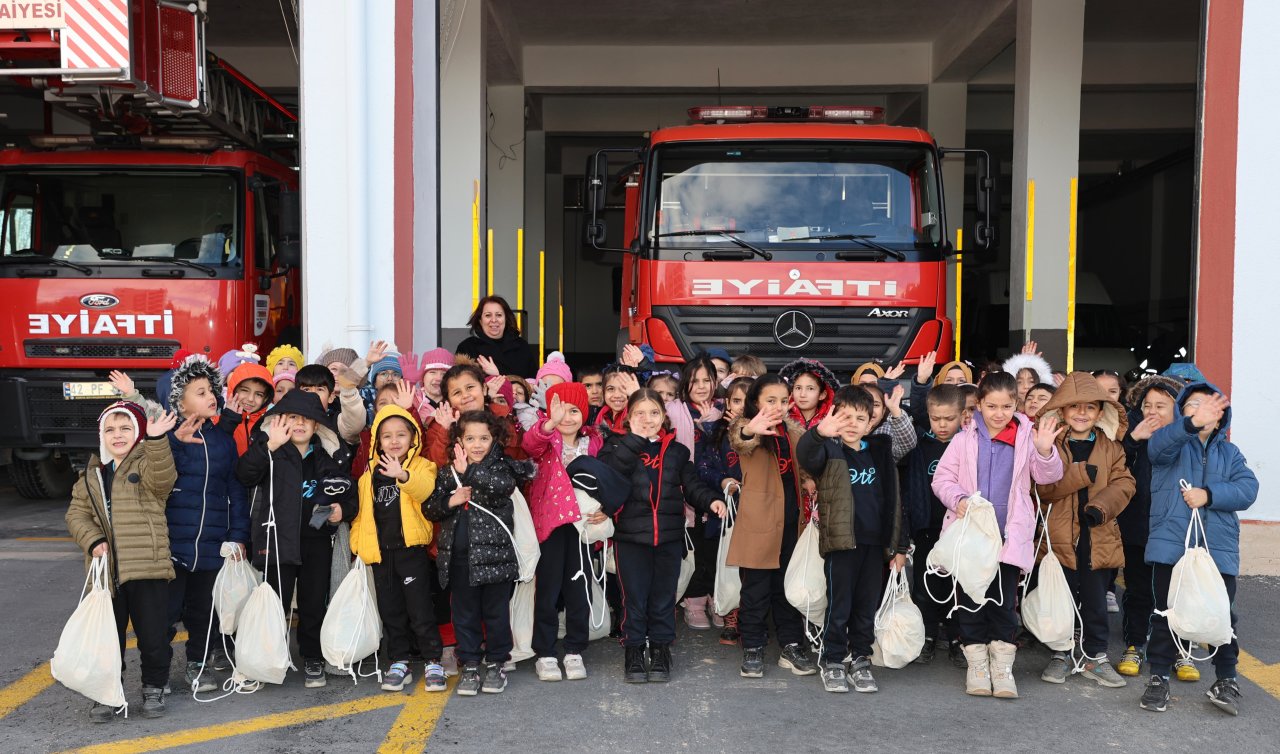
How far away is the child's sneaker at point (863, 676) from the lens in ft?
14.3

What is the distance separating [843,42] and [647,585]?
10.7 meters

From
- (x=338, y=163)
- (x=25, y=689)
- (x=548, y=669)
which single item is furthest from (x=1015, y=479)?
(x=338, y=163)

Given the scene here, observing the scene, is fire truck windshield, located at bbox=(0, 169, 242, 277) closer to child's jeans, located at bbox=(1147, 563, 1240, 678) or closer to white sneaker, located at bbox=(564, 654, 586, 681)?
white sneaker, located at bbox=(564, 654, 586, 681)

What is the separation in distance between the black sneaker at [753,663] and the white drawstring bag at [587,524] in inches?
30.5

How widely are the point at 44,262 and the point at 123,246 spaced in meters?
0.54

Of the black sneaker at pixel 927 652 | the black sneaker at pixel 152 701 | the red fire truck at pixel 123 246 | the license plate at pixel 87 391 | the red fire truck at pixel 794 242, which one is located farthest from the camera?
the license plate at pixel 87 391

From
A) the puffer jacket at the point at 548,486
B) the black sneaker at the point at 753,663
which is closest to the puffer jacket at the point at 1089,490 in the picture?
the black sneaker at the point at 753,663

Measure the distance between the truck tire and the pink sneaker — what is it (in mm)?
5766

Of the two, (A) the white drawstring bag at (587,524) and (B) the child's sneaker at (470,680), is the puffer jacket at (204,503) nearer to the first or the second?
(B) the child's sneaker at (470,680)

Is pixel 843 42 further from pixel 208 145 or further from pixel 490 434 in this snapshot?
pixel 490 434

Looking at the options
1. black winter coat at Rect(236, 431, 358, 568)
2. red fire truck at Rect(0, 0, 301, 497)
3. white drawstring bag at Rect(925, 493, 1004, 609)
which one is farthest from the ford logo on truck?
white drawstring bag at Rect(925, 493, 1004, 609)

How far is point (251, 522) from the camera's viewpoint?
4.37 m

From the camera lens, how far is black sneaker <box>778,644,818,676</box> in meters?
4.55

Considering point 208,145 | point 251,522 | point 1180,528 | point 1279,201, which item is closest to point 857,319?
point 1279,201
